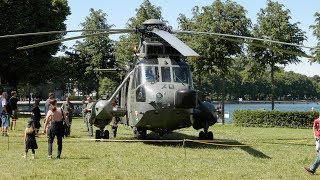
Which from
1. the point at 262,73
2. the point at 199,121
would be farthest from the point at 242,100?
the point at 199,121

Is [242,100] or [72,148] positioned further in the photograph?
[242,100]

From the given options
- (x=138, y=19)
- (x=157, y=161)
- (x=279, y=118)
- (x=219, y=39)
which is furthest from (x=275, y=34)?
(x=157, y=161)

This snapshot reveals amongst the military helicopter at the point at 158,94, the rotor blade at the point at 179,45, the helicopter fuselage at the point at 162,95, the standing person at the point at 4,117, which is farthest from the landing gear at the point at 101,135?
the rotor blade at the point at 179,45

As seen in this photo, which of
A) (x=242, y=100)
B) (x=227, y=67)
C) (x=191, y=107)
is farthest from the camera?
(x=242, y=100)

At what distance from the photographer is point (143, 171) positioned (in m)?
13.0

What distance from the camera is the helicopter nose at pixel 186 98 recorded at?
56.3 ft

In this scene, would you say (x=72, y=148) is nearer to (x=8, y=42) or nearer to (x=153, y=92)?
(x=153, y=92)

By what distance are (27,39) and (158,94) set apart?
3209 cm

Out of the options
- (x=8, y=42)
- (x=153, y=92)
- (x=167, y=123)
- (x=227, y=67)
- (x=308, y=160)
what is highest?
(x=8, y=42)

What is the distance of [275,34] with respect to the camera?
41656 mm

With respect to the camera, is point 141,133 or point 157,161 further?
point 141,133

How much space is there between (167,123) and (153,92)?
4.52ft

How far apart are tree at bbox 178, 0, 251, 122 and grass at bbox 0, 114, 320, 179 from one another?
69.0ft

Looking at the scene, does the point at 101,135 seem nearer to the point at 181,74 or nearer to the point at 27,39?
the point at 181,74
